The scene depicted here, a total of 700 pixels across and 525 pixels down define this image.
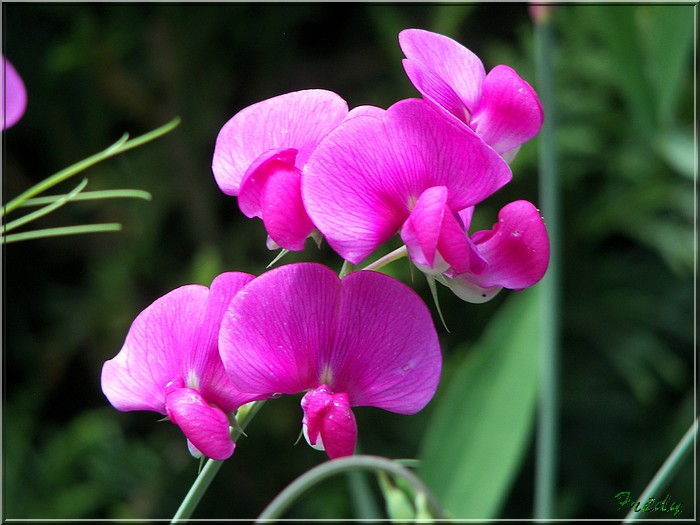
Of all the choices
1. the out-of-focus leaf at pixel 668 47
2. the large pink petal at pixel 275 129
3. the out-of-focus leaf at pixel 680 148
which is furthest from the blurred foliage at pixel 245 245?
the large pink petal at pixel 275 129

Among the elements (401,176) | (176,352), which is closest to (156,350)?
(176,352)

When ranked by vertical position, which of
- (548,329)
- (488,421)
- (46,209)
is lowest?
(488,421)

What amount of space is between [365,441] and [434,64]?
2.99ft

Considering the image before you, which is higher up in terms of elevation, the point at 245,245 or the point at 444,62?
the point at 444,62

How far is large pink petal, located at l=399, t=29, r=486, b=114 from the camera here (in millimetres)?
290

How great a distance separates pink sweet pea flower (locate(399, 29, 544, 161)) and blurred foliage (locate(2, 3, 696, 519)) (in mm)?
778

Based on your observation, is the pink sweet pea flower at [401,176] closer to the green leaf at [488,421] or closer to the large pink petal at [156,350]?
the large pink petal at [156,350]

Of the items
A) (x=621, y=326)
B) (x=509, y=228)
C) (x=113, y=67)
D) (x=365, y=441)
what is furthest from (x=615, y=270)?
(x=509, y=228)

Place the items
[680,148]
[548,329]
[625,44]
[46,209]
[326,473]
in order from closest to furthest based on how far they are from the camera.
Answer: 1. [326,473]
2. [46,209]
3. [548,329]
4. [625,44]
5. [680,148]

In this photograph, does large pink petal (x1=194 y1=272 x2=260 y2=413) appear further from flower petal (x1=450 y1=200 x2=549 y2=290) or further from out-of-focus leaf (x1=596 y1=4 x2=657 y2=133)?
out-of-focus leaf (x1=596 y1=4 x2=657 y2=133)

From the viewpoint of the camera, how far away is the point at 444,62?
31cm

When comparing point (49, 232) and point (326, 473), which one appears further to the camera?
point (49, 232)

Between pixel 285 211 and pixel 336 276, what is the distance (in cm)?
3

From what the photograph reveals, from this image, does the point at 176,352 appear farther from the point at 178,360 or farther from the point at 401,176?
the point at 401,176
